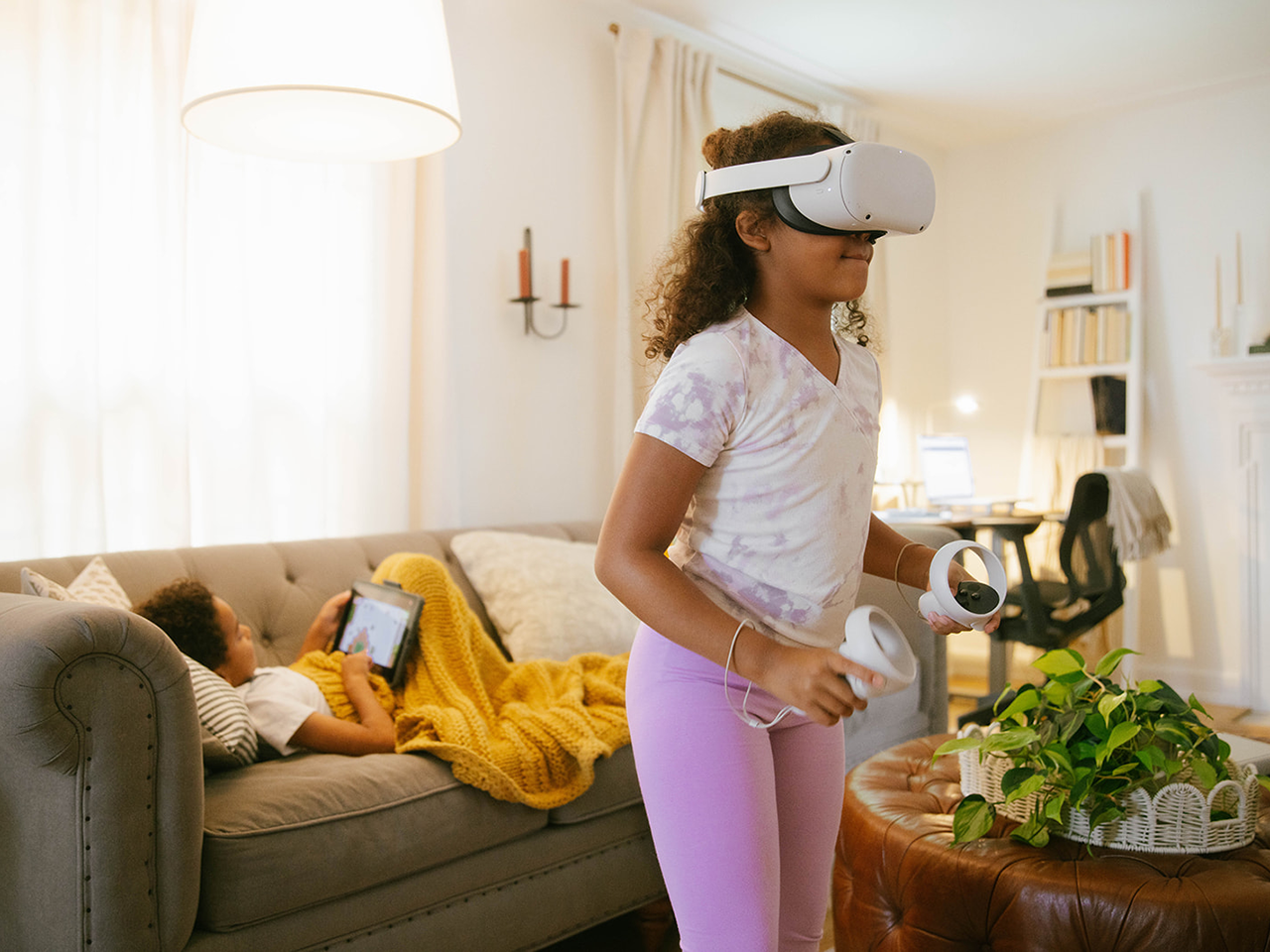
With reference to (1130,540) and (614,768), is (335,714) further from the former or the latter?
(1130,540)

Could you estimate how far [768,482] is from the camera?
3.05 ft

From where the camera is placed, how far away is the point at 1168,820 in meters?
1.35

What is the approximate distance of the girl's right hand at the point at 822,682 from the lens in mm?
769

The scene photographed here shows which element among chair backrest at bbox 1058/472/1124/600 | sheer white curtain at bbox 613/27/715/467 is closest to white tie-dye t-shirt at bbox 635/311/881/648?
sheer white curtain at bbox 613/27/715/467

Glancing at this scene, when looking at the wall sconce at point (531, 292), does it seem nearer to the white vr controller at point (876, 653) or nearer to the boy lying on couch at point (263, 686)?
the boy lying on couch at point (263, 686)

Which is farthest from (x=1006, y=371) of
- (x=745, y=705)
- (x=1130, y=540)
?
(x=745, y=705)

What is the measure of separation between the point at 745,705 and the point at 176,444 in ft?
6.18

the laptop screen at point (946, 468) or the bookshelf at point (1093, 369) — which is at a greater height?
the bookshelf at point (1093, 369)

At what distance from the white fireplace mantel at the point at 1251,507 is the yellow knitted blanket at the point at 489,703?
3218mm

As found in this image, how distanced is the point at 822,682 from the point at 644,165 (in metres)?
3.02

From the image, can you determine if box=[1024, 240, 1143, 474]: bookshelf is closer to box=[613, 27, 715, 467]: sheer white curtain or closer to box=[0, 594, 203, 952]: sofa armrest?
box=[613, 27, 715, 467]: sheer white curtain

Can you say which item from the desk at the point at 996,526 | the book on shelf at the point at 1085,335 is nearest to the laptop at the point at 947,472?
the desk at the point at 996,526

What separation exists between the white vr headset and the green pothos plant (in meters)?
0.78

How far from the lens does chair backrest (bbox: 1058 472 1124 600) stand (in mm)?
3469
